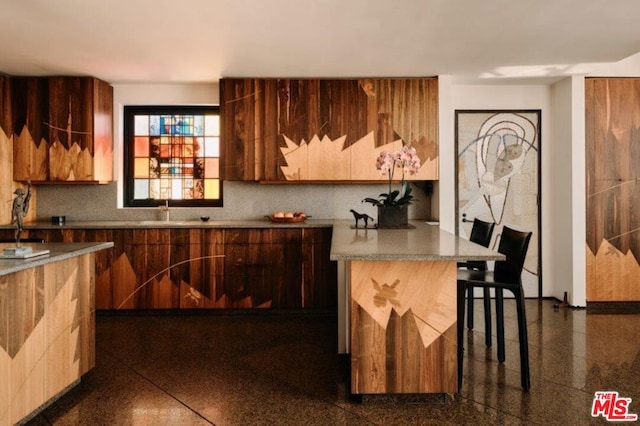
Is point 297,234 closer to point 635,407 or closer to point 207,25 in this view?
point 207,25

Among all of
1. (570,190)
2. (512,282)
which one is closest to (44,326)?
(512,282)

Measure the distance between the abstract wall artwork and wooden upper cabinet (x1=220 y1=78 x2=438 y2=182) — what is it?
75 cm

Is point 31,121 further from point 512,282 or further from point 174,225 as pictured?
point 512,282

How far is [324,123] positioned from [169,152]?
6.05 ft

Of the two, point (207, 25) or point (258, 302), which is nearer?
point (207, 25)

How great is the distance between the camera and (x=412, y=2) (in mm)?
3230

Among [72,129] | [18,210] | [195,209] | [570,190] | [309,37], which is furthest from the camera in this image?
[195,209]

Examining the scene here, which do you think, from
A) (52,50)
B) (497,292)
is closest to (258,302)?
(497,292)

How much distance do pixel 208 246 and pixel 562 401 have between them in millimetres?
3429

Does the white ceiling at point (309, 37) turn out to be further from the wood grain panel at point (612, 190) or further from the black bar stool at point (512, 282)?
the black bar stool at point (512, 282)

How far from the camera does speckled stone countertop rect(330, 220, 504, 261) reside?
8.32 ft

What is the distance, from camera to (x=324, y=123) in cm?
518

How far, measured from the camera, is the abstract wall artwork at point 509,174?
5574 millimetres

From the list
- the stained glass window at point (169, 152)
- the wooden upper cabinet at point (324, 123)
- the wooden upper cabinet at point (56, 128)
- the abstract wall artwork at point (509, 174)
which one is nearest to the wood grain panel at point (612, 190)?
the abstract wall artwork at point (509, 174)
